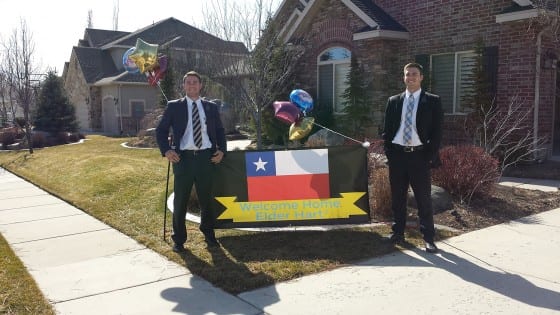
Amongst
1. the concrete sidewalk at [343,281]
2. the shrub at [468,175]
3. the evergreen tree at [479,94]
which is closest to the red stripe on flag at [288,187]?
the concrete sidewalk at [343,281]

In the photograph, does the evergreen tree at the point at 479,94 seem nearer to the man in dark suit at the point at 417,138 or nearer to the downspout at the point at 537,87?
the downspout at the point at 537,87

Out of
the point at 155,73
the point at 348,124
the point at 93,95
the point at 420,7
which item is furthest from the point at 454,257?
the point at 93,95

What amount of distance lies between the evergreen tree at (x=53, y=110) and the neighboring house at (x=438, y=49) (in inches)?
544

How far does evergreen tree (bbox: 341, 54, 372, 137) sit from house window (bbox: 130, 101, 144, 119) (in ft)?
59.8

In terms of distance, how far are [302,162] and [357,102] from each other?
713 centimetres

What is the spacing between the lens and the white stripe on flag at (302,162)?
5.95 meters

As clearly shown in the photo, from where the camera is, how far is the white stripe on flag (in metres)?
5.95

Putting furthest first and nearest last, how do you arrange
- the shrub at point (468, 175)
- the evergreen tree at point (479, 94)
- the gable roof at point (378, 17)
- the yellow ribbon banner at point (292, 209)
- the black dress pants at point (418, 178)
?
the gable roof at point (378, 17), the evergreen tree at point (479, 94), the shrub at point (468, 175), the yellow ribbon banner at point (292, 209), the black dress pants at point (418, 178)

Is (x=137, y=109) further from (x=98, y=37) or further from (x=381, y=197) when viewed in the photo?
(x=381, y=197)

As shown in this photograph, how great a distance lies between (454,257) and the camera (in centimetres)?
497

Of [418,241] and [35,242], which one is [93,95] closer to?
[35,242]

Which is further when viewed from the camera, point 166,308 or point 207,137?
point 207,137

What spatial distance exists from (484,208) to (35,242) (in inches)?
225

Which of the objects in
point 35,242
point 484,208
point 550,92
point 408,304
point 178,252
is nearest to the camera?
point 408,304
